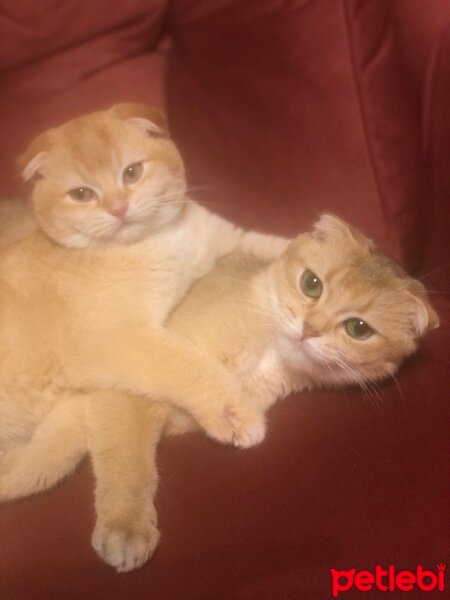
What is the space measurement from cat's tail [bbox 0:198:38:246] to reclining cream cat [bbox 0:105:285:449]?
142 mm

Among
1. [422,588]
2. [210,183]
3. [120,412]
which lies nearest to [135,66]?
[210,183]

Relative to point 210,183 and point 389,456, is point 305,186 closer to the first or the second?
point 210,183

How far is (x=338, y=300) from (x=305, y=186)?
367mm

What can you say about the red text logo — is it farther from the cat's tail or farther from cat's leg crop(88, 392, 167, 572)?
the cat's tail

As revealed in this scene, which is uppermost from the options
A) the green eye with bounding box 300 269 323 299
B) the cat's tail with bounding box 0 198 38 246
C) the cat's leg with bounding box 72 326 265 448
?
the cat's tail with bounding box 0 198 38 246

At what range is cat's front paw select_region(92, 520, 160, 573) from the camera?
0.90 metres

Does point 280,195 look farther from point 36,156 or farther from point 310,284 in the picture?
point 36,156

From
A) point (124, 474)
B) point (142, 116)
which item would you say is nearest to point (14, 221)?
point (142, 116)

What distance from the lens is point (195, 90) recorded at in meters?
1.42

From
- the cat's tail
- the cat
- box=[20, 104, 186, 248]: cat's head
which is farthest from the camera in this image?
the cat's tail

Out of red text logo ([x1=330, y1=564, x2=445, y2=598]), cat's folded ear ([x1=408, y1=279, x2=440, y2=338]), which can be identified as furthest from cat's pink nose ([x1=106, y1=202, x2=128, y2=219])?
red text logo ([x1=330, y1=564, x2=445, y2=598])

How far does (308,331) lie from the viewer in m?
1.07

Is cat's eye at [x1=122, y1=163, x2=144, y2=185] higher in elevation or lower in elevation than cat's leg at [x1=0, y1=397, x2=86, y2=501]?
higher

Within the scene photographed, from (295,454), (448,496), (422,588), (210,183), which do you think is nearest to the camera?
(422,588)
